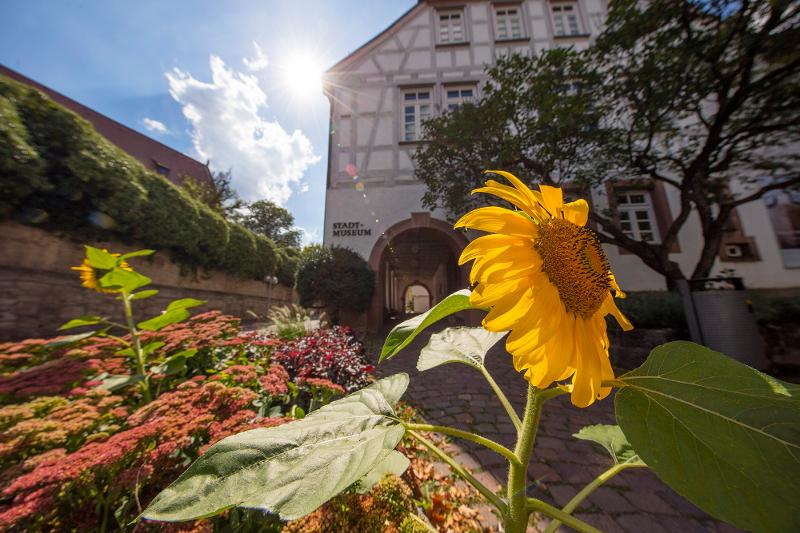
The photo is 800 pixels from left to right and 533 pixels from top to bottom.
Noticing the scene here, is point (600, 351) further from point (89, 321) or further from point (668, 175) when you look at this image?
point (668, 175)

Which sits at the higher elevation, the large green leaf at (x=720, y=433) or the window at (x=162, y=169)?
the window at (x=162, y=169)

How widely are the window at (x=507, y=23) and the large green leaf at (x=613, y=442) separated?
1408 centimetres

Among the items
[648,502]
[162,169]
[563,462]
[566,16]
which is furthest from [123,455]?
[162,169]

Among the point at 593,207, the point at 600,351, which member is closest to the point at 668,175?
the point at 593,207

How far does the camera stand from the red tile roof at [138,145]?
17.0m

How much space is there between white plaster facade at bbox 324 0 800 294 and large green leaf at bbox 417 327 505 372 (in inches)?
338

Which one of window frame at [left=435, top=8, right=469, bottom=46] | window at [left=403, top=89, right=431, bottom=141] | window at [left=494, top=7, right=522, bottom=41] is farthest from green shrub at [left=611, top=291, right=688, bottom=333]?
window frame at [left=435, top=8, right=469, bottom=46]

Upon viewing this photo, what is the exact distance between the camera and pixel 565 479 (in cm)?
224

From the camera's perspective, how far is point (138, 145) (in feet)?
64.1

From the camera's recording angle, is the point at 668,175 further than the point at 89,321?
Yes

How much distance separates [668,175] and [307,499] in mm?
12784

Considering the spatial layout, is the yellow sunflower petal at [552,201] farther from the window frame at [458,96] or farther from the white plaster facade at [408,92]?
the window frame at [458,96]

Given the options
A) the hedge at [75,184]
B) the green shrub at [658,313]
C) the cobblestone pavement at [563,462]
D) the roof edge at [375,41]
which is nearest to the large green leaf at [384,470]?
the cobblestone pavement at [563,462]

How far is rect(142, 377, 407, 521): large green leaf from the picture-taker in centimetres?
41
